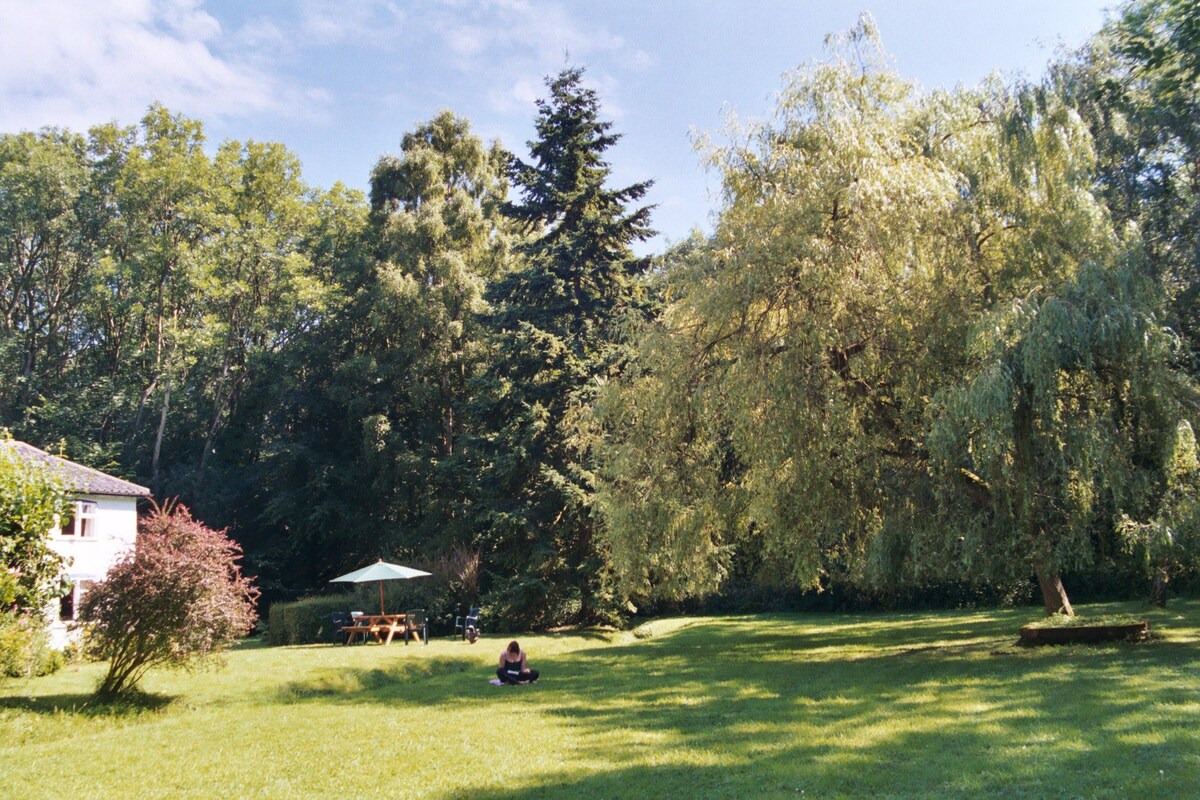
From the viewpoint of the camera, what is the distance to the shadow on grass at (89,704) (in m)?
12.4

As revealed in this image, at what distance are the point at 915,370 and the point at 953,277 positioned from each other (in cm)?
176

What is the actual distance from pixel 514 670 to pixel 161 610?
602cm

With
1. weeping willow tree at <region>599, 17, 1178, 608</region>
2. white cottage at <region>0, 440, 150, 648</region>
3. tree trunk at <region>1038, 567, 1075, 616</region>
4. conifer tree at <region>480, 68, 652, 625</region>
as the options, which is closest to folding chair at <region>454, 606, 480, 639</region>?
conifer tree at <region>480, 68, 652, 625</region>

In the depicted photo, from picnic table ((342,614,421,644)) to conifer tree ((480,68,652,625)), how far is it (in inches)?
122

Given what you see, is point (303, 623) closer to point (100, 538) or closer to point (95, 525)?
point (100, 538)

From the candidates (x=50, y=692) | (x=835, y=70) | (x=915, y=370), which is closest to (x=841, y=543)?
(x=915, y=370)

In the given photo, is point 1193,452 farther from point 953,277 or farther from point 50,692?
point 50,692

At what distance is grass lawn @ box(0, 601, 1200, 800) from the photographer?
25.1ft

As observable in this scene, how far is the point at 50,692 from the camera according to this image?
544 inches

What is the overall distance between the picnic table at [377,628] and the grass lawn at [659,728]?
422 cm

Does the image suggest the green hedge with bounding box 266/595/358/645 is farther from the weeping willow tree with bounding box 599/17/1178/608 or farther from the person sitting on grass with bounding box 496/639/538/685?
the weeping willow tree with bounding box 599/17/1178/608

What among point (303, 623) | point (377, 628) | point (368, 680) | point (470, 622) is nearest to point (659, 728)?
point (368, 680)

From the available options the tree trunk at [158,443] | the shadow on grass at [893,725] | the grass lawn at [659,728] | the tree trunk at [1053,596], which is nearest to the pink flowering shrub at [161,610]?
the grass lawn at [659,728]

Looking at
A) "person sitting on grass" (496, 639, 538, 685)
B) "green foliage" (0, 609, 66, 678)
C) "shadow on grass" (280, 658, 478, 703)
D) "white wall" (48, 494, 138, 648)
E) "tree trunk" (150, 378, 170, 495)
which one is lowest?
"shadow on grass" (280, 658, 478, 703)
